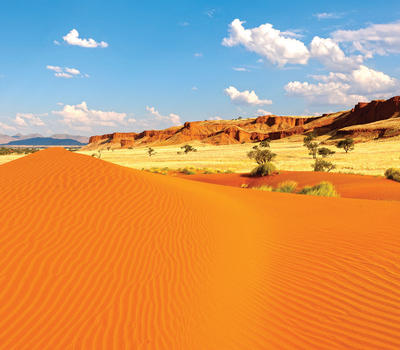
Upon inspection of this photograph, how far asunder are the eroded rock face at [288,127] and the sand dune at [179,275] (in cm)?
8138

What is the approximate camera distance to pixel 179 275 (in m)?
4.29

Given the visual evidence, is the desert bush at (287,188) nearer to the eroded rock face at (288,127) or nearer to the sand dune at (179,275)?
the sand dune at (179,275)

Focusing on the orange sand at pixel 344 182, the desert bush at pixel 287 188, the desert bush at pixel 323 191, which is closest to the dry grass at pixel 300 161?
the orange sand at pixel 344 182

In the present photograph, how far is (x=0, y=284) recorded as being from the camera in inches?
144

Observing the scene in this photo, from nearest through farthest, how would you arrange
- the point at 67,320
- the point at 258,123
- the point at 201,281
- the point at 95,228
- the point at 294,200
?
the point at 67,320 < the point at 201,281 < the point at 95,228 < the point at 294,200 < the point at 258,123

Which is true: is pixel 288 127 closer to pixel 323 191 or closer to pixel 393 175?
pixel 393 175

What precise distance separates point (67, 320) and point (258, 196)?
8959 mm

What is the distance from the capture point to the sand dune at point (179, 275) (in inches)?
122

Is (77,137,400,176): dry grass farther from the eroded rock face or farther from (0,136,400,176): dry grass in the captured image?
the eroded rock face

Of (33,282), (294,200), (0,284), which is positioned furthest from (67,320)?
(294,200)

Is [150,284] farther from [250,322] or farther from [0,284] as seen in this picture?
[0,284]

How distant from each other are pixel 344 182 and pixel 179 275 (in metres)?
14.7

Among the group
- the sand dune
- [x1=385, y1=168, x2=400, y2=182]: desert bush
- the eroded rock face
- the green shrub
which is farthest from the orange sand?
the eroded rock face

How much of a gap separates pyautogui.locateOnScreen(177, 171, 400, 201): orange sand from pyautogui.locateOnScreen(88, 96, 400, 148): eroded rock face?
223ft
